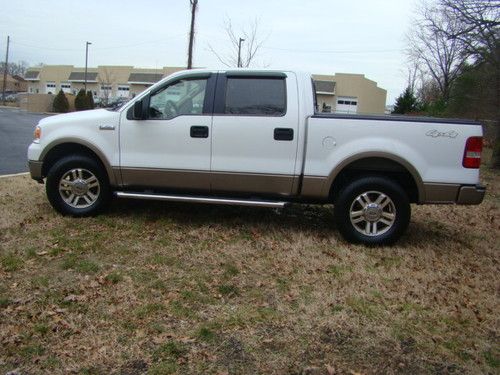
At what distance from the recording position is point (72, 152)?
6199 millimetres

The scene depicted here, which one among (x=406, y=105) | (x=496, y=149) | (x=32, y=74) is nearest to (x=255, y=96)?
(x=496, y=149)

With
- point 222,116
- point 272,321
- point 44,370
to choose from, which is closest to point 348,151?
point 222,116

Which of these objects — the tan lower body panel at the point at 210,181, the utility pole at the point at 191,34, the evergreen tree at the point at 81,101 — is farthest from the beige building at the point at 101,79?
the tan lower body panel at the point at 210,181

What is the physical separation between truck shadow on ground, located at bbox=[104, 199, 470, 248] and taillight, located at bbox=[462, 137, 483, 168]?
118 cm

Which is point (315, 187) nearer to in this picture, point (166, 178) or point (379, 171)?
point (379, 171)

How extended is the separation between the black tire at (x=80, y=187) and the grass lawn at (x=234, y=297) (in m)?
0.14

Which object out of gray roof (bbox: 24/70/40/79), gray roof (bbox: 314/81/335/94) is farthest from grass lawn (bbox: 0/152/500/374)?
gray roof (bbox: 24/70/40/79)

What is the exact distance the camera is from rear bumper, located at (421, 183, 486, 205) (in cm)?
532

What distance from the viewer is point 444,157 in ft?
17.4

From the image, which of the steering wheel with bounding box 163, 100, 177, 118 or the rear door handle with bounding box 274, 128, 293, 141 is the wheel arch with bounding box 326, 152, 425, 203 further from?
the steering wheel with bounding box 163, 100, 177, 118

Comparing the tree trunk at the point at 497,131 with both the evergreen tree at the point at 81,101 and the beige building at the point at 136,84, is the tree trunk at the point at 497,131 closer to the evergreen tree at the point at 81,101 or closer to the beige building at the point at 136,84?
the beige building at the point at 136,84

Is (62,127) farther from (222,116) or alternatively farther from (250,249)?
(250,249)

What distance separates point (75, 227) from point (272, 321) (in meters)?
3.11

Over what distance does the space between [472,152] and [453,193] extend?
0.49 metres
